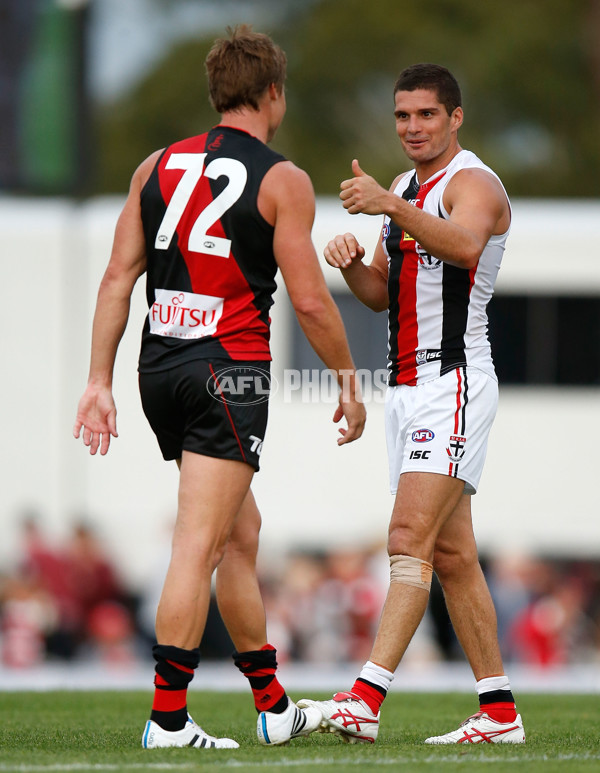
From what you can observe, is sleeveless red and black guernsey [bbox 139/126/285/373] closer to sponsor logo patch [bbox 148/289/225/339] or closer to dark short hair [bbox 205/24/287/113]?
sponsor logo patch [bbox 148/289/225/339]

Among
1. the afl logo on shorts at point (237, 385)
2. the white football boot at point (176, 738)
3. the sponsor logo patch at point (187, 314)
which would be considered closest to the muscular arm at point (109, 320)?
the sponsor logo patch at point (187, 314)

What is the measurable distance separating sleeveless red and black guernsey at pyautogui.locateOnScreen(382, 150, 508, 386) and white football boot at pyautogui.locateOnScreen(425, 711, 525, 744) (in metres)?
1.30

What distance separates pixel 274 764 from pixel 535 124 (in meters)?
31.3

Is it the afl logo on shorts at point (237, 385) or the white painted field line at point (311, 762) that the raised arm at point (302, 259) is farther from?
the white painted field line at point (311, 762)

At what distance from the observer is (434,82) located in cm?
506

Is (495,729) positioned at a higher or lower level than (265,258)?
lower

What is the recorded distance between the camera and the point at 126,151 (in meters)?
34.5

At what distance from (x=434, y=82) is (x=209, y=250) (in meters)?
1.21

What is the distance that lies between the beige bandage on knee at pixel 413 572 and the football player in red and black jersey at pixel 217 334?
1.78 ft

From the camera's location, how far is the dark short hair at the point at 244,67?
459 cm

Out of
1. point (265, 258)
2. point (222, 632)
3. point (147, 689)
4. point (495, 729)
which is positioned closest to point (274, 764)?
point (495, 729)

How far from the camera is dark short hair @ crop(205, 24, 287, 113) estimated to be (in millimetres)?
4586

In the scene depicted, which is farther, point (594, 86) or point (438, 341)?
point (594, 86)

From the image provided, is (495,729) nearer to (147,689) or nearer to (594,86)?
(147,689)
